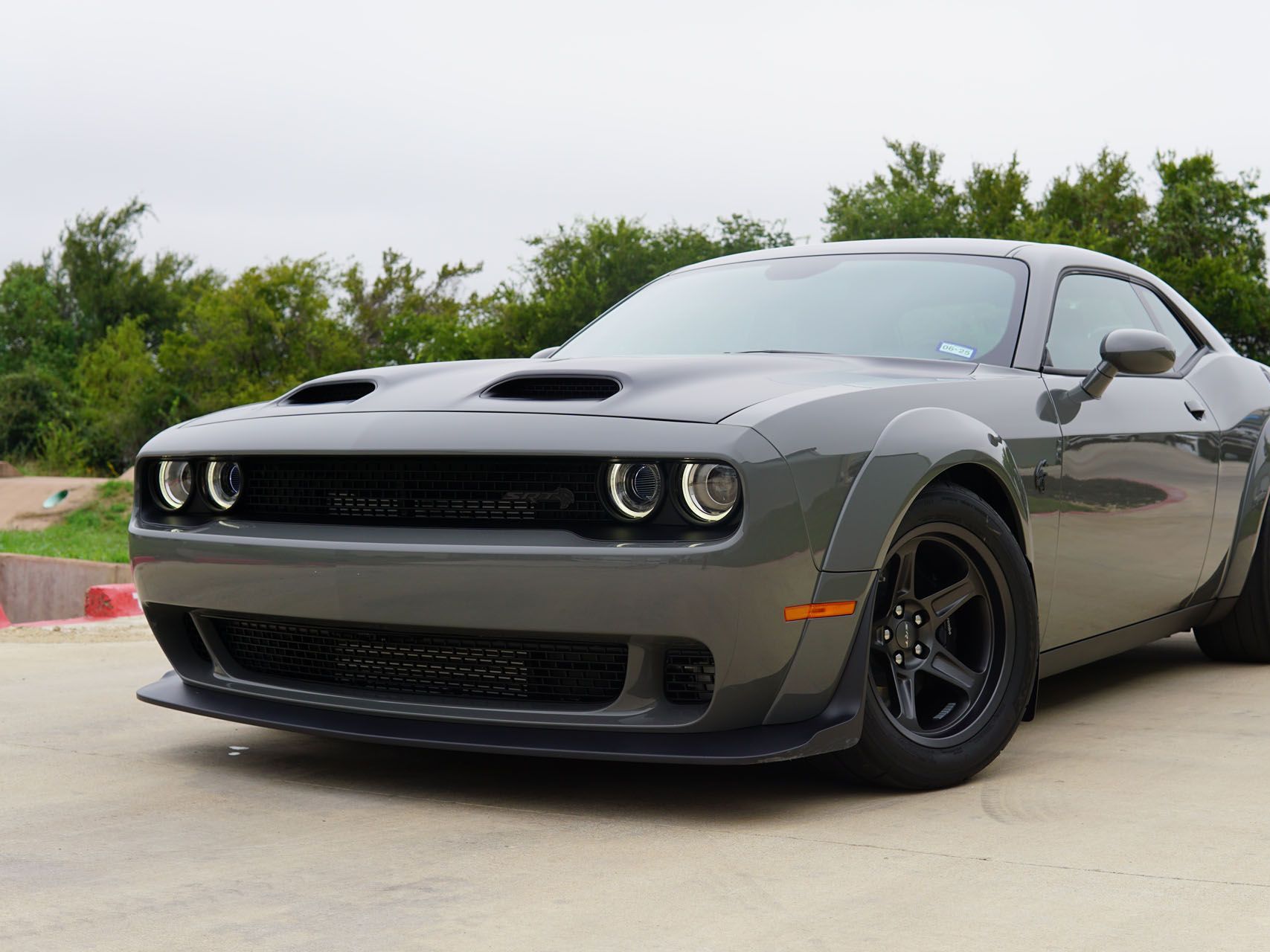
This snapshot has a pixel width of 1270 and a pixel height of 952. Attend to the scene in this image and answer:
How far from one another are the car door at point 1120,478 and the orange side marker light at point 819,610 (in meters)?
0.97

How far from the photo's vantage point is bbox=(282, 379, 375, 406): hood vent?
3.48m

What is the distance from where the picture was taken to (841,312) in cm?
404

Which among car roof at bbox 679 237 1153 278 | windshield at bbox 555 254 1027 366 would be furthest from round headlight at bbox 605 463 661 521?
car roof at bbox 679 237 1153 278

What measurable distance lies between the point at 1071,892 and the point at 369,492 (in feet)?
5.44

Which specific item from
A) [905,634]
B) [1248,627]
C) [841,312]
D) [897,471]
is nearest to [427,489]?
[897,471]

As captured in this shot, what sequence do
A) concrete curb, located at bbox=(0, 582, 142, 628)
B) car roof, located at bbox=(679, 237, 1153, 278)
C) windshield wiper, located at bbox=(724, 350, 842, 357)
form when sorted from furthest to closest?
concrete curb, located at bbox=(0, 582, 142, 628) < car roof, located at bbox=(679, 237, 1153, 278) < windshield wiper, located at bbox=(724, 350, 842, 357)

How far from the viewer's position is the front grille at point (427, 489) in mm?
2928

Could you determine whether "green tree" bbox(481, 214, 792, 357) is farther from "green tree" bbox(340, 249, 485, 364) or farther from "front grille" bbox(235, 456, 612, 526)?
"front grille" bbox(235, 456, 612, 526)

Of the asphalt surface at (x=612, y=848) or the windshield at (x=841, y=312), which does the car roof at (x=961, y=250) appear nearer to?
the windshield at (x=841, y=312)

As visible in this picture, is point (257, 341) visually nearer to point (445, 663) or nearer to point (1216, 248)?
point (1216, 248)

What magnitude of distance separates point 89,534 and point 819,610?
72.0 ft

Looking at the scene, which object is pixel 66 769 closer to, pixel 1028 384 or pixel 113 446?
pixel 1028 384

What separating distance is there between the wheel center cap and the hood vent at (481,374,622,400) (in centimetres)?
83

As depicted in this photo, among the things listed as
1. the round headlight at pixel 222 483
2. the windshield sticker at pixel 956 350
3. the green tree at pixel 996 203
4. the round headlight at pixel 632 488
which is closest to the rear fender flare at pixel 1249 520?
the windshield sticker at pixel 956 350
